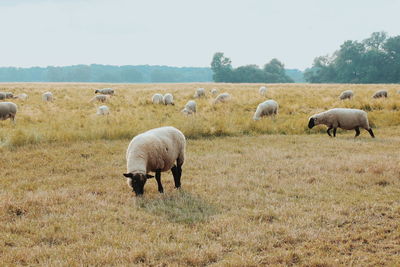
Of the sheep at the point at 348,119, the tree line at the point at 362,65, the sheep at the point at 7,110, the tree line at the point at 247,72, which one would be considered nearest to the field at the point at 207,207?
the sheep at the point at 348,119

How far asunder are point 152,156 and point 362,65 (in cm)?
10101

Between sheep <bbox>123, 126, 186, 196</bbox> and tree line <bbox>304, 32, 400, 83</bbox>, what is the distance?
94296mm

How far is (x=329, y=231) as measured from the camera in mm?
5477

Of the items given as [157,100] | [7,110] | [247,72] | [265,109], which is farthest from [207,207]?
[247,72]

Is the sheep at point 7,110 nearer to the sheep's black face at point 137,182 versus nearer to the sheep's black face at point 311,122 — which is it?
the sheep's black face at point 137,182

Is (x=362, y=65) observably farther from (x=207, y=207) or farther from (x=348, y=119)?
(x=207, y=207)

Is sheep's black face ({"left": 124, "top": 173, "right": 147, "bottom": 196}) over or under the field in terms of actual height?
over

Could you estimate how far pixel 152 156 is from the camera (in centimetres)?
733

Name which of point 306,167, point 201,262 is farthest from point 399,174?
point 201,262

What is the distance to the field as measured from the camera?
4809 millimetres

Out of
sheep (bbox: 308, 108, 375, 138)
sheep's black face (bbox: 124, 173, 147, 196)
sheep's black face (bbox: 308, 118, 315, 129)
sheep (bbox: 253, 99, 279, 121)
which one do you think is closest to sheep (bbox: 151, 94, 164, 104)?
sheep (bbox: 253, 99, 279, 121)

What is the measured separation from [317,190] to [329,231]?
2179 mm

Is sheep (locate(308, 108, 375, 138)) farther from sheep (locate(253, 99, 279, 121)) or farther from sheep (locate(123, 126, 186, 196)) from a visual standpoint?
sheep (locate(123, 126, 186, 196))

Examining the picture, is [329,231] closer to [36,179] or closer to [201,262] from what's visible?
[201,262]
